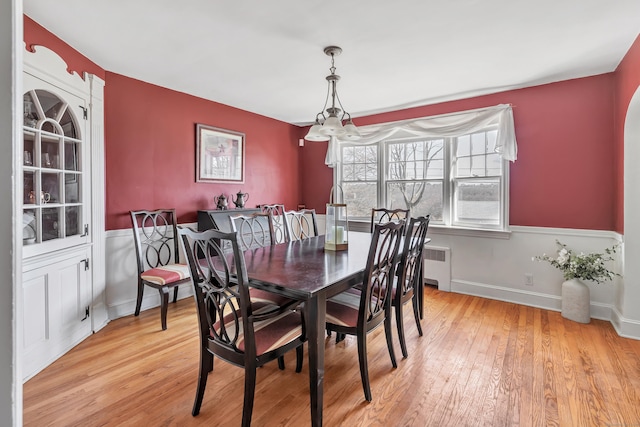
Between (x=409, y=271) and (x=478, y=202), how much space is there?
72.0 inches

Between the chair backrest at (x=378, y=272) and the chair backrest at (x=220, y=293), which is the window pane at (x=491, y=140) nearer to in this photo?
the chair backrest at (x=378, y=272)

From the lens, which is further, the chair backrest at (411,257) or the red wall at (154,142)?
the red wall at (154,142)

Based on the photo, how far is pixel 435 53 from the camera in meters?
2.62

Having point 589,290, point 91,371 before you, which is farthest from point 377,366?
point 589,290

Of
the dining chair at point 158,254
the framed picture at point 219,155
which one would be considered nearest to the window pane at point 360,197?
the framed picture at point 219,155

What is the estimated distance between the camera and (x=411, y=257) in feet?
7.91

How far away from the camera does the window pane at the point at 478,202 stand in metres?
3.67

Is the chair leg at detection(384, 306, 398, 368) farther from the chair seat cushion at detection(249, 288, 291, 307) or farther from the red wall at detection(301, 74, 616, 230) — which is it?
the red wall at detection(301, 74, 616, 230)

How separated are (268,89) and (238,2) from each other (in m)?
1.55

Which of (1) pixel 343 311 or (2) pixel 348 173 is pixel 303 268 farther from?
(2) pixel 348 173

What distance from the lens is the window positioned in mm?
3691

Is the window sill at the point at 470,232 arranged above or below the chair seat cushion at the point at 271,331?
above

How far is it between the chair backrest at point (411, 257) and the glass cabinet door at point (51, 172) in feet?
8.30

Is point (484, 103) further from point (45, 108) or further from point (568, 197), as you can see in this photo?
point (45, 108)
